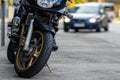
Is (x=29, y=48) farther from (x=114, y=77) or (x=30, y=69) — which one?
(x=114, y=77)

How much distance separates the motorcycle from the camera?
786 cm

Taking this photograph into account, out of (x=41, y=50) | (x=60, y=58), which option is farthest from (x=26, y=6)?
(x=60, y=58)

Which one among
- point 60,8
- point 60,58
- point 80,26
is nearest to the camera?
point 60,8

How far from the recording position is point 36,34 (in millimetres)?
8188

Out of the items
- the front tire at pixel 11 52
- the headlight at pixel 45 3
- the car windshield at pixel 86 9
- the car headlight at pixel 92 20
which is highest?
the headlight at pixel 45 3

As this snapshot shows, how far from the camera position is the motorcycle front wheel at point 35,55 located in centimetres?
781

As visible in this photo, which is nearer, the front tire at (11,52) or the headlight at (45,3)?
the headlight at (45,3)

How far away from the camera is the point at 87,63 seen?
34.5ft

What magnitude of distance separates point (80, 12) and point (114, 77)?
21.6 m

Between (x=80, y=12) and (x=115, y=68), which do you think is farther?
(x=80, y=12)

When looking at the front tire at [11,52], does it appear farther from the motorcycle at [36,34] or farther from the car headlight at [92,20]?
the car headlight at [92,20]

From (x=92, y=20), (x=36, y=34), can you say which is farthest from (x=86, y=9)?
(x=36, y=34)

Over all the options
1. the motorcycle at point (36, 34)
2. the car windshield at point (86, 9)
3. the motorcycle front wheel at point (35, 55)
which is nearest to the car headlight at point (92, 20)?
the car windshield at point (86, 9)

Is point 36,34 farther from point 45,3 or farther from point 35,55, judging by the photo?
point 45,3
